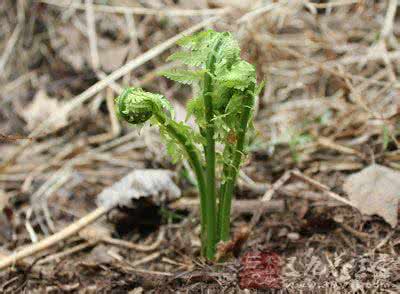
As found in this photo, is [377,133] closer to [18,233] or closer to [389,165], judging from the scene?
[389,165]

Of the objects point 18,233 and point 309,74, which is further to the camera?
point 309,74

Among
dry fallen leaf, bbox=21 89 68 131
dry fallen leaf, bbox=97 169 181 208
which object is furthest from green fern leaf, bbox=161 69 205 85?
dry fallen leaf, bbox=21 89 68 131

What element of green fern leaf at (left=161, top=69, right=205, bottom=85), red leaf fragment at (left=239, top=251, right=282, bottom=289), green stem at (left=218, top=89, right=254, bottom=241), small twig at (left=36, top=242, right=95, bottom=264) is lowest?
small twig at (left=36, top=242, right=95, bottom=264)

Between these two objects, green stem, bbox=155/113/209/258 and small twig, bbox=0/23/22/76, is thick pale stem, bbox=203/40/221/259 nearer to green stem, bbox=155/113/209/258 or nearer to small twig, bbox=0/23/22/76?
green stem, bbox=155/113/209/258

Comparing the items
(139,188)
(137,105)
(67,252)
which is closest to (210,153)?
(137,105)

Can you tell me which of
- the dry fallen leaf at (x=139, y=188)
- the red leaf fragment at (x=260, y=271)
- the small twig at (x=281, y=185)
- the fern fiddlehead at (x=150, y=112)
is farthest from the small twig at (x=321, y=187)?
the fern fiddlehead at (x=150, y=112)

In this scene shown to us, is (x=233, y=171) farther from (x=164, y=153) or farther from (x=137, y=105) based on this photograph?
(x=164, y=153)

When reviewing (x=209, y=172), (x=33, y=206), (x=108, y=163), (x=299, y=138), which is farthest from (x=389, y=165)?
(x=33, y=206)
